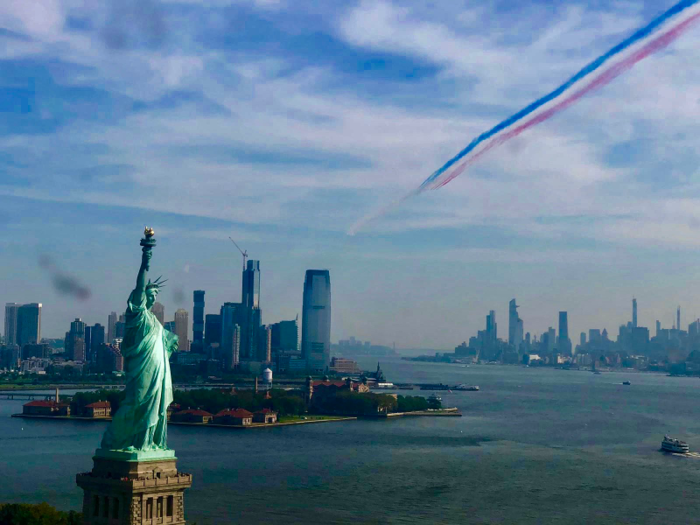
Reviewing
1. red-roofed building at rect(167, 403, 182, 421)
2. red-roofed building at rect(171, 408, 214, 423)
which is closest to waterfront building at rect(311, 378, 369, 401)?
red-roofed building at rect(167, 403, 182, 421)

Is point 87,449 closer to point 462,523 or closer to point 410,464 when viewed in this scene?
point 410,464

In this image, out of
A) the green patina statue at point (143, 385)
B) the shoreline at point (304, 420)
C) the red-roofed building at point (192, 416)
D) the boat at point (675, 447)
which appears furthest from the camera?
the red-roofed building at point (192, 416)

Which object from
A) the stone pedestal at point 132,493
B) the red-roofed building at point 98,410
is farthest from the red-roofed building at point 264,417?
the stone pedestal at point 132,493

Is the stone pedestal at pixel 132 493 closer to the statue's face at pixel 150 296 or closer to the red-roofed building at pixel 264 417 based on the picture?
the statue's face at pixel 150 296

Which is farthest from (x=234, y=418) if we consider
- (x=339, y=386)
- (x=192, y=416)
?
(x=339, y=386)

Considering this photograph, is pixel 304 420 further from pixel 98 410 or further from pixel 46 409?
pixel 46 409

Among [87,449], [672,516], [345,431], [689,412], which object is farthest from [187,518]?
[689,412]

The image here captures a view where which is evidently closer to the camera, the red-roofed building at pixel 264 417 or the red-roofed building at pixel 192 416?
the red-roofed building at pixel 192 416
